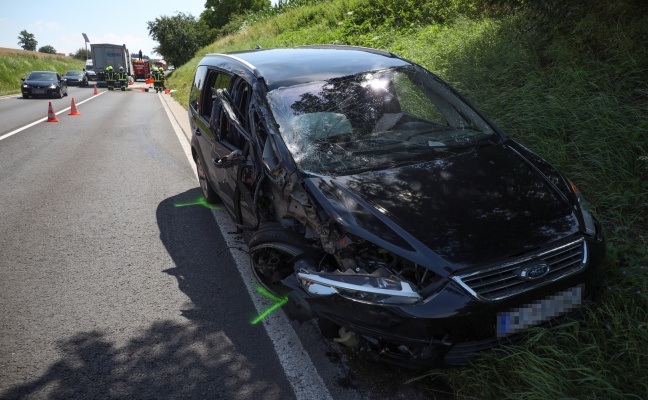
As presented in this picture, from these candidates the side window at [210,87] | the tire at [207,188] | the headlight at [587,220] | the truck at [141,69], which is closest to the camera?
the headlight at [587,220]

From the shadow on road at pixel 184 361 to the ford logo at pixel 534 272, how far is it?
1451 millimetres

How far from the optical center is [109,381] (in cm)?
306

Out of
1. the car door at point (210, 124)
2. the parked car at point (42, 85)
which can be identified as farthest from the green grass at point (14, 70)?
the car door at point (210, 124)

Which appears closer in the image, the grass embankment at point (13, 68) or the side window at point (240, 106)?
the side window at point (240, 106)

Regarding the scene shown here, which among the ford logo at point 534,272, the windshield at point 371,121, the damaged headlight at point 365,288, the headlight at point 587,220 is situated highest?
the windshield at point 371,121

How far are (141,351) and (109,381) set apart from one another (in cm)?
33

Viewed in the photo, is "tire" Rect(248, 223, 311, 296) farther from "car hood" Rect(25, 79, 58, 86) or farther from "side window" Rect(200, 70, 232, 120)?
"car hood" Rect(25, 79, 58, 86)

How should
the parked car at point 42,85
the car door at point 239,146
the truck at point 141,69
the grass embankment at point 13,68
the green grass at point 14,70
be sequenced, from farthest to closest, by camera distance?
1. the truck at point 141,69
2. the grass embankment at point 13,68
3. the green grass at point 14,70
4. the parked car at point 42,85
5. the car door at point 239,146

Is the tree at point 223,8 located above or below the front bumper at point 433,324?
above

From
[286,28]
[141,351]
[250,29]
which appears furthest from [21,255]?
[250,29]

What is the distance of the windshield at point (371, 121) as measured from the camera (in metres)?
3.69

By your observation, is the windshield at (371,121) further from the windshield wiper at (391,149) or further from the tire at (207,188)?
the tire at (207,188)

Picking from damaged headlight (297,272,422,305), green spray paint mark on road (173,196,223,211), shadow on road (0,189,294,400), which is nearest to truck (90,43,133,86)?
green spray paint mark on road (173,196,223,211)

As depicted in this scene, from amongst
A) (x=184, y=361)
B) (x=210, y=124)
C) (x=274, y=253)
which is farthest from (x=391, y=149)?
(x=210, y=124)
